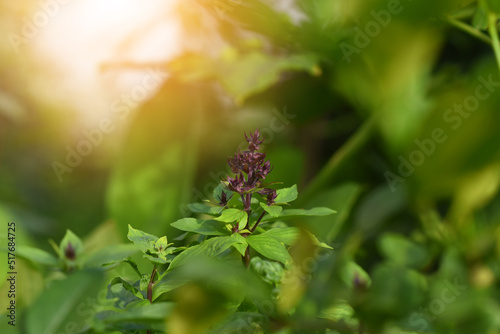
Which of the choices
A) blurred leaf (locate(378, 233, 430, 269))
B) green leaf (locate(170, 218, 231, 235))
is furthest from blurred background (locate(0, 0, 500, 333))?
green leaf (locate(170, 218, 231, 235))

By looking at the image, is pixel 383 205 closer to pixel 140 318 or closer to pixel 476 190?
pixel 476 190

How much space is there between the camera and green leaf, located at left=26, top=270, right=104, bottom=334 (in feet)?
0.93

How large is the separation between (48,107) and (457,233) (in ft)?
2.61

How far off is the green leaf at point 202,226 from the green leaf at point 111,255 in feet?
0.09

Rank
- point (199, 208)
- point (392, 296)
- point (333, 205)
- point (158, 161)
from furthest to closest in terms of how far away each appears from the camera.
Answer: point (158, 161)
point (333, 205)
point (199, 208)
point (392, 296)

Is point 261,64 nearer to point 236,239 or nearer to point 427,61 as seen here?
point 427,61

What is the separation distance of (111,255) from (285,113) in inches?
19.3

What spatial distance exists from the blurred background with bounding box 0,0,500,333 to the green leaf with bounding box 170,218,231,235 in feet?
0.35

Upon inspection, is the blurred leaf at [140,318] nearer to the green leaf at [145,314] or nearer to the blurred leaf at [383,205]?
the green leaf at [145,314]

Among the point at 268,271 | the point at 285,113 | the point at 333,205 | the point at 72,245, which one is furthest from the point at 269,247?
the point at 285,113

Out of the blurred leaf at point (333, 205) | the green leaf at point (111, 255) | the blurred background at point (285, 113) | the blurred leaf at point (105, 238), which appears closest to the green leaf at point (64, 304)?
the green leaf at point (111, 255)

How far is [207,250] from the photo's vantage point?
284mm

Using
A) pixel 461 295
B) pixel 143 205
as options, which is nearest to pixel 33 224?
pixel 143 205

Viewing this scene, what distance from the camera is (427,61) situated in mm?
645
